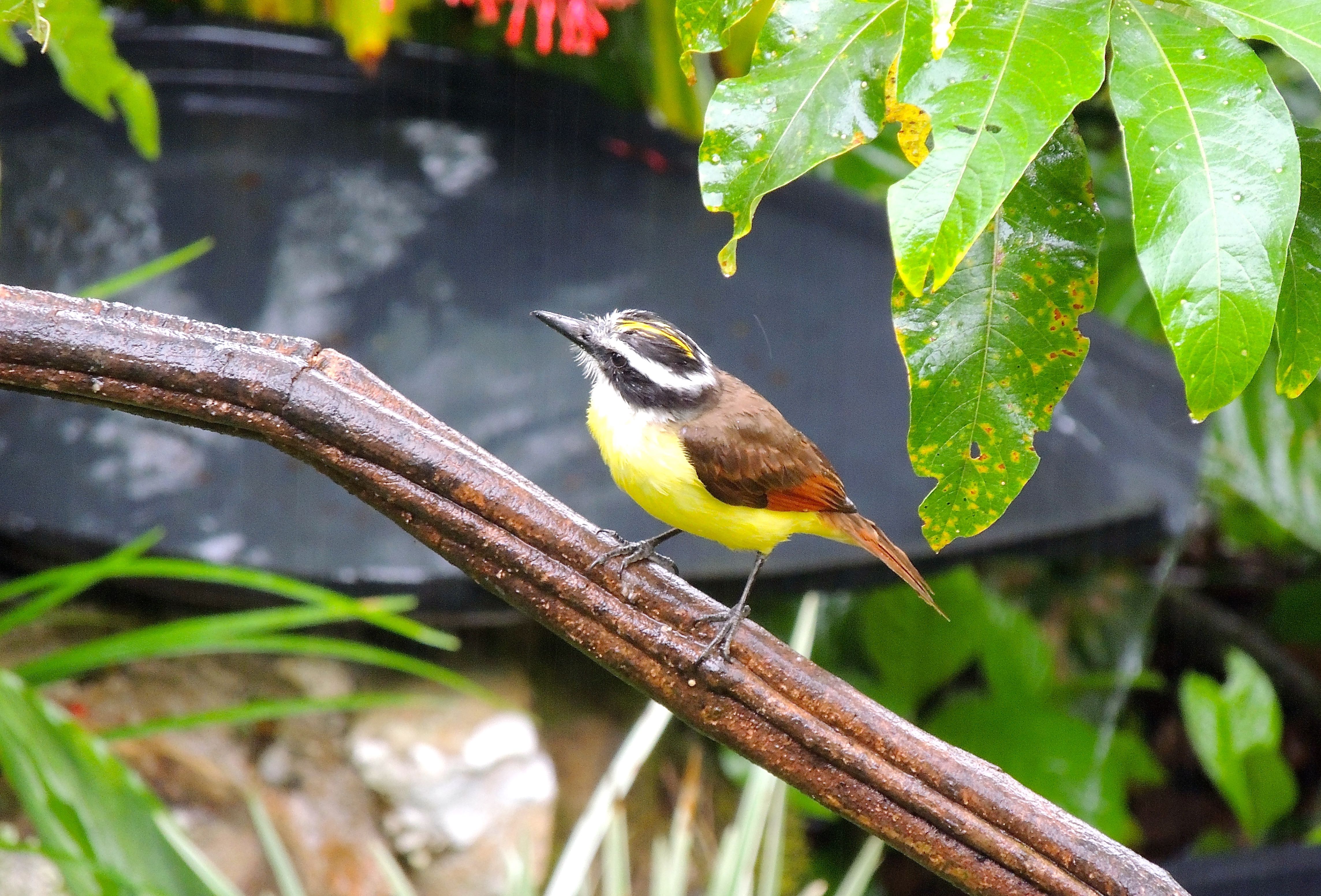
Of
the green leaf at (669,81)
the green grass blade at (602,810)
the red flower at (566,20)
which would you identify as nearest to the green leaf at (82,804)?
the green grass blade at (602,810)

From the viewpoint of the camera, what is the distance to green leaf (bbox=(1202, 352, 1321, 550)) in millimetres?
5055

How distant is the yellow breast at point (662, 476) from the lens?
7.55ft

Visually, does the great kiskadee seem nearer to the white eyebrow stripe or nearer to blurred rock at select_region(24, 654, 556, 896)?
the white eyebrow stripe

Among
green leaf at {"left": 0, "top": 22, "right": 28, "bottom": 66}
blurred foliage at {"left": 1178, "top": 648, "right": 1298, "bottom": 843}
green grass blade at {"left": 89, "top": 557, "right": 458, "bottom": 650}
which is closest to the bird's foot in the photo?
green grass blade at {"left": 89, "top": 557, "right": 458, "bottom": 650}

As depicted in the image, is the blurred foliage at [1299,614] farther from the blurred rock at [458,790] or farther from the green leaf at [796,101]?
the green leaf at [796,101]

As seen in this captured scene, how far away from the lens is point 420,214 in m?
4.51

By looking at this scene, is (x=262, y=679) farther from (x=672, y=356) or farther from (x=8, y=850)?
(x=672, y=356)

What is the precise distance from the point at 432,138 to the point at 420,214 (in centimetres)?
45

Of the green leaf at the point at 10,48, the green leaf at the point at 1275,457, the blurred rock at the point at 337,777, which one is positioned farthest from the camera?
the green leaf at the point at 1275,457

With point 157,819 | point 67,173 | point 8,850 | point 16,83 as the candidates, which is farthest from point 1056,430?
point 16,83

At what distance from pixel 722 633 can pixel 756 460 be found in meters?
0.62

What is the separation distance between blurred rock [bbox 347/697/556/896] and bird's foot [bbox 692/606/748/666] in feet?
7.71

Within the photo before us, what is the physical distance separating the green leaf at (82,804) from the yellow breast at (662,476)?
4.65 ft

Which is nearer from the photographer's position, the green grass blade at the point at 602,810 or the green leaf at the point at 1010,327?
the green leaf at the point at 1010,327
